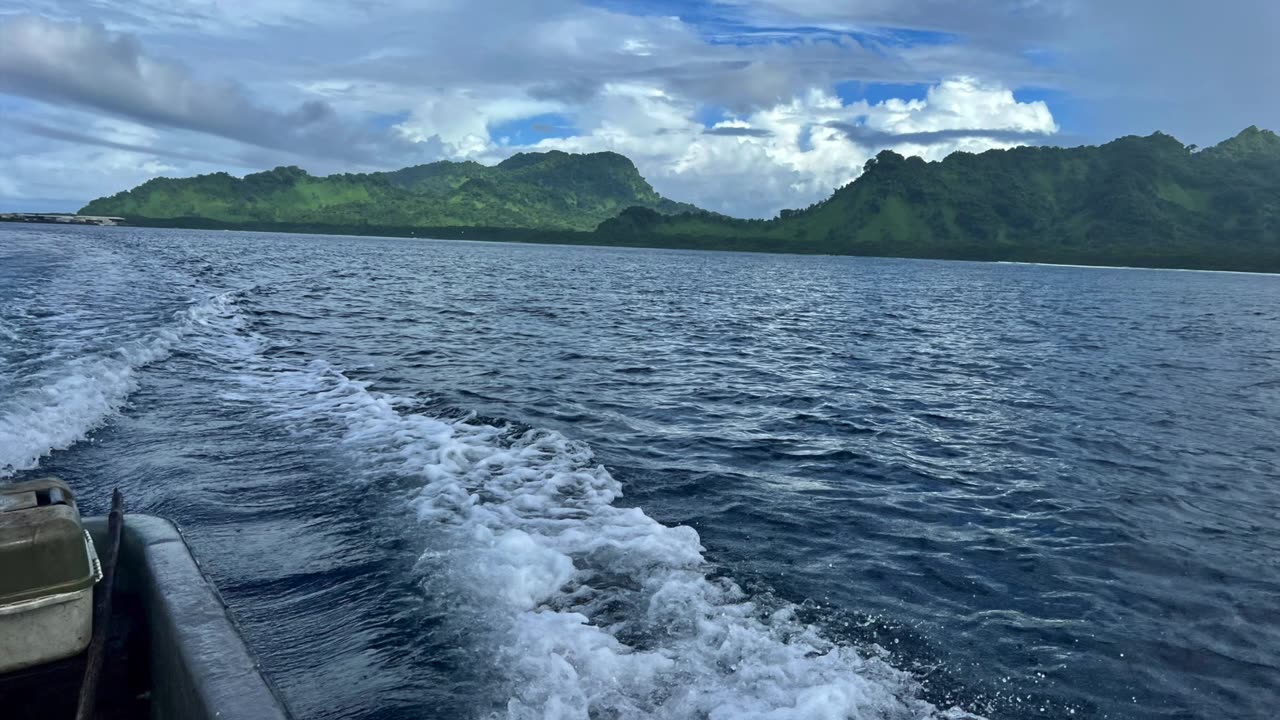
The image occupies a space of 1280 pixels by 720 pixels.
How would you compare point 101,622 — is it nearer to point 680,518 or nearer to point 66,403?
point 680,518

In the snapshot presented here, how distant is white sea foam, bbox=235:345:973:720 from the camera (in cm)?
675

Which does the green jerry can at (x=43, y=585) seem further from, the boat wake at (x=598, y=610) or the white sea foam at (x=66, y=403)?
the white sea foam at (x=66, y=403)

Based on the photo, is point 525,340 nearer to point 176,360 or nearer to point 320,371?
point 320,371

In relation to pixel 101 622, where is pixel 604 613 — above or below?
below

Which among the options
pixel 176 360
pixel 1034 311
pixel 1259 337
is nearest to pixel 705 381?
pixel 176 360

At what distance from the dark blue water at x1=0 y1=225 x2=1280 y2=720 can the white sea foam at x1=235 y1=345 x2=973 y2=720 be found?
47 mm

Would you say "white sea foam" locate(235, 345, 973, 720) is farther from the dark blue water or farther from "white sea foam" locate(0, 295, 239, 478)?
"white sea foam" locate(0, 295, 239, 478)

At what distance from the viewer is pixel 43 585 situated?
513 cm

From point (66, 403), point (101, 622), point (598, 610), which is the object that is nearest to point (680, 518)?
point (598, 610)

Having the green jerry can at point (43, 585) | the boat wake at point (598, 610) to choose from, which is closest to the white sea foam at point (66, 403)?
the boat wake at point (598, 610)

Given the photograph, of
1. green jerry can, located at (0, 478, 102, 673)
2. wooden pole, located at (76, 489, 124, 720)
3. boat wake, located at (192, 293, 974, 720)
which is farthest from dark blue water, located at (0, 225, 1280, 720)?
green jerry can, located at (0, 478, 102, 673)

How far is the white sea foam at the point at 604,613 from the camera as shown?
675 cm

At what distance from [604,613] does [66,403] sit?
1370cm

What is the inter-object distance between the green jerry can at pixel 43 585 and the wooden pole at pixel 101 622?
0.14 meters
